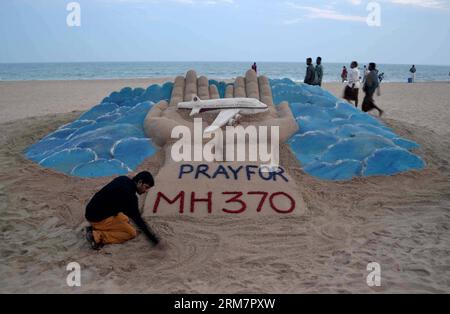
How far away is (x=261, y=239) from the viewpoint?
441 cm

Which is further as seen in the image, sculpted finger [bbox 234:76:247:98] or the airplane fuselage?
sculpted finger [bbox 234:76:247:98]

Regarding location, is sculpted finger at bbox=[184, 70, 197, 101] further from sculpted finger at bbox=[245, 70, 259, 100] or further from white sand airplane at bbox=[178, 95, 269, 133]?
sculpted finger at bbox=[245, 70, 259, 100]

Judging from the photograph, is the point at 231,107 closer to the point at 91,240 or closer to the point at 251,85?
the point at 251,85

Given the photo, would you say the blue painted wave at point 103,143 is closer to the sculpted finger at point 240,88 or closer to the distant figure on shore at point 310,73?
the sculpted finger at point 240,88

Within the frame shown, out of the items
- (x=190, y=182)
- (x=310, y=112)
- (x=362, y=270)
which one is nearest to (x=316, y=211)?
(x=362, y=270)

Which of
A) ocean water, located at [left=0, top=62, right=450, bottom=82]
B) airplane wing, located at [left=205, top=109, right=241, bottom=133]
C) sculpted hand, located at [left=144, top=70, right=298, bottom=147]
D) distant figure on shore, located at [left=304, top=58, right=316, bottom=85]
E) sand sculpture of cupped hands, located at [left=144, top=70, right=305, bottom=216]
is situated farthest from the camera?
ocean water, located at [left=0, top=62, right=450, bottom=82]

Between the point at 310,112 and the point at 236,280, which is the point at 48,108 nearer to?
the point at 310,112

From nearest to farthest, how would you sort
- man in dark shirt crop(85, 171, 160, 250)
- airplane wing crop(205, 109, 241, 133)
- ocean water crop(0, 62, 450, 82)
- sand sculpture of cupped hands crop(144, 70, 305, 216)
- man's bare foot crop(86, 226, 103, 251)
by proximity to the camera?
man in dark shirt crop(85, 171, 160, 250) < man's bare foot crop(86, 226, 103, 251) < sand sculpture of cupped hands crop(144, 70, 305, 216) < airplane wing crop(205, 109, 241, 133) < ocean water crop(0, 62, 450, 82)

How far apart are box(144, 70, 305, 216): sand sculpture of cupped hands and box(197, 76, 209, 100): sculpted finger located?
1.02 metres

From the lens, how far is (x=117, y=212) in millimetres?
4062

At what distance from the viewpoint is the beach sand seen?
3.59 m

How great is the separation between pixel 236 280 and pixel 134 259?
110 centimetres

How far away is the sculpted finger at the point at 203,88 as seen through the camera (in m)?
8.01

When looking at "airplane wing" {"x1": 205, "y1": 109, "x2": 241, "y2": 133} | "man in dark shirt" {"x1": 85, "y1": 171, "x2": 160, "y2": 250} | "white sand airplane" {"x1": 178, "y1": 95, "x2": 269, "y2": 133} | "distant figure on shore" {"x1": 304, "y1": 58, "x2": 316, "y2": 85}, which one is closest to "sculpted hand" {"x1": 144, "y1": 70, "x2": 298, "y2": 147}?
"white sand airplane" {"x1": 178, "y1": 95, "x2": 269, "y2": 133}
